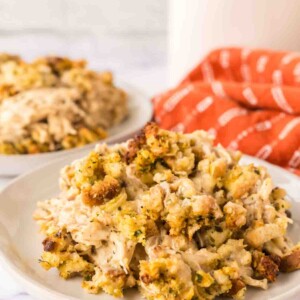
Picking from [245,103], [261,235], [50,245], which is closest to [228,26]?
[245,103]

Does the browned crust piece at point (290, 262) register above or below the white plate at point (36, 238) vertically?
above

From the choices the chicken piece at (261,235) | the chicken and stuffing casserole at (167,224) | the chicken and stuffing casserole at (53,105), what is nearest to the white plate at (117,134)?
the chicken and stuffing casserole at (53,105)

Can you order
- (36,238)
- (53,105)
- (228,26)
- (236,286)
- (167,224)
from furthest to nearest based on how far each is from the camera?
1. (228,26)
2. (53,105)
3. (36,238)
4. (167,224)
5. (236,286)

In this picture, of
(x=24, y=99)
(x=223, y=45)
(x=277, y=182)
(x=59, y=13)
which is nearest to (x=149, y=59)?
(x=59, y=13)

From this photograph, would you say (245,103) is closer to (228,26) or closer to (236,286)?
(228,26)

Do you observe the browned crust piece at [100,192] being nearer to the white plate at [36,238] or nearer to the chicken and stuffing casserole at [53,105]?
the white plate at [36,238]
